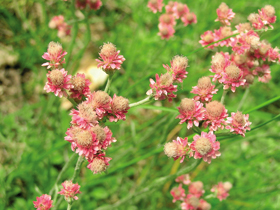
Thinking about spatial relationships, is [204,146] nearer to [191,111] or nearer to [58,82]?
[191,111]

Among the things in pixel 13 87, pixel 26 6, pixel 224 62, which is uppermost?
pixel 26 6

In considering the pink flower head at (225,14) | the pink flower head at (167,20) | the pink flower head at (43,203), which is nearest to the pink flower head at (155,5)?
the pink flower head at (167,20)

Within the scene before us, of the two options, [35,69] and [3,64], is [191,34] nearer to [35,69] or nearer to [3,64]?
[35,69]

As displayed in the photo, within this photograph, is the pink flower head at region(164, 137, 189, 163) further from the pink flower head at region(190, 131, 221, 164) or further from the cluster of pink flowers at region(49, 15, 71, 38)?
the cluster of pink flowers at region(49, 15, 71, 38)

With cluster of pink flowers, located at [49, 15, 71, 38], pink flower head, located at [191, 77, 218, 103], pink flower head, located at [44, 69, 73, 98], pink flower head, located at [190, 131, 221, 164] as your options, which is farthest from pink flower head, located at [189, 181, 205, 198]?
cluster of pink flowers, located at [49, 15, 71, 38]

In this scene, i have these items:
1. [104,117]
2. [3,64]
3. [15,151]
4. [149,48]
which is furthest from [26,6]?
[104,117]

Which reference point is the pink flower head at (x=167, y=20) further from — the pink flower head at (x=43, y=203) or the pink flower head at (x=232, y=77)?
the pink flower head at (x=43, y=203)
